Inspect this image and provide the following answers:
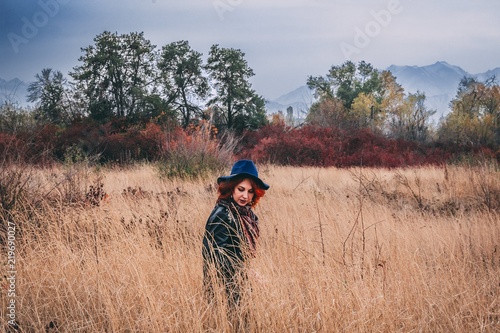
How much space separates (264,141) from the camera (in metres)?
18.1

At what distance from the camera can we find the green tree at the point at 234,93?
94.6 ft

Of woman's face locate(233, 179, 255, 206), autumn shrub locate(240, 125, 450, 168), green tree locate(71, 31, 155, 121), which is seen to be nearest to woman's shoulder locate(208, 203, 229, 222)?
woman's face locate(233, 179, 255, 206)

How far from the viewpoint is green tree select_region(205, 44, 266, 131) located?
28.8m

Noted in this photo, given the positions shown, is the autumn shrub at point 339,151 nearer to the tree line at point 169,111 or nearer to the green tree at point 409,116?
the tree line at point 169,111

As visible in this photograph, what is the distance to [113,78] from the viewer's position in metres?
26.5

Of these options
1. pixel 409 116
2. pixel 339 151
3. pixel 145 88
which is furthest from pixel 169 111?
pixel 409 116

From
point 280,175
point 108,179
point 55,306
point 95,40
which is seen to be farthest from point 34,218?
point 95,40

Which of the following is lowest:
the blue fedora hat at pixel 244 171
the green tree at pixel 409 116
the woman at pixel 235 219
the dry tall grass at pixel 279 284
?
the dry tall grass at pixel 279 284

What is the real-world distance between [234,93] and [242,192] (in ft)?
88.9

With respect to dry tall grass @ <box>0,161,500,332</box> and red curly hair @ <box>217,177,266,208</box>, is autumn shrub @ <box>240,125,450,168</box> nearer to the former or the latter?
dry tall grass @ <box>0,161,500,332</box>

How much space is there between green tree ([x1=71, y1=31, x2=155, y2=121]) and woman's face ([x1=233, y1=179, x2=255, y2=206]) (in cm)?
2328

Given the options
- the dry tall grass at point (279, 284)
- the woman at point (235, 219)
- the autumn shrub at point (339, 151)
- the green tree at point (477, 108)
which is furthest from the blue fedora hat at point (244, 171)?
the green tree at point (477, 108)

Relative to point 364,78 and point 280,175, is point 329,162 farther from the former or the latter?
point 364,78

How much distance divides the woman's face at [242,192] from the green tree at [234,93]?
84.8 ft
